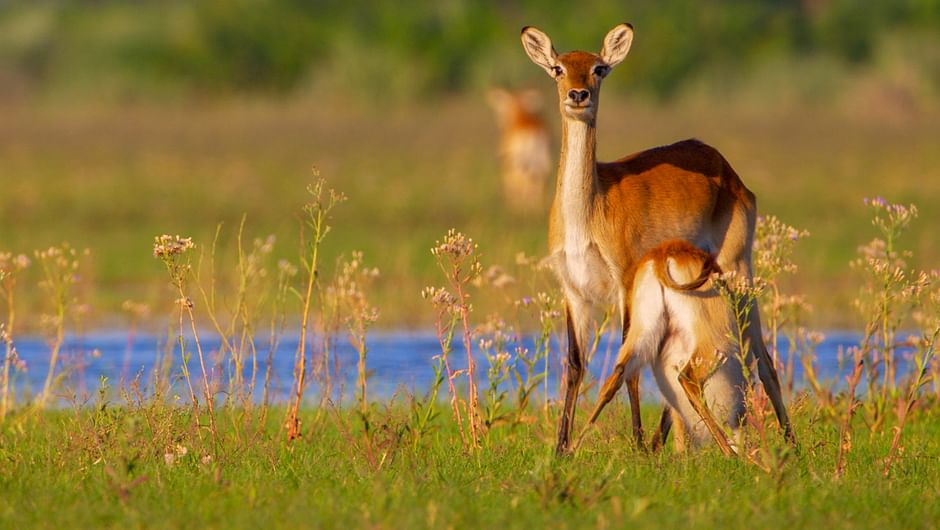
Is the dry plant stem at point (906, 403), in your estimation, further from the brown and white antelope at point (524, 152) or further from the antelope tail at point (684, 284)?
the brown and white antelope at point (524, 152)

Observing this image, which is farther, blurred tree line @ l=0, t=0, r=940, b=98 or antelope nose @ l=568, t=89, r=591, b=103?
blurred tree line @ l=0, t=0, r=940, b=98

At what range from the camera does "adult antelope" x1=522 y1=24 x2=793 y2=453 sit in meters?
7.23

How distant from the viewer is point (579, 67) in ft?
24.2

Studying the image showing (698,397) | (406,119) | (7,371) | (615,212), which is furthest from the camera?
(406,119)

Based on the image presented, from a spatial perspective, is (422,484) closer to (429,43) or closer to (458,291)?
(458,291)

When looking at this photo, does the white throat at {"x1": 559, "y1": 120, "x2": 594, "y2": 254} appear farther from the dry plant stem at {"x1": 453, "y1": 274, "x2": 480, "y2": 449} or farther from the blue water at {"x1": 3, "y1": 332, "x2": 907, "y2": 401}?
the blue water at {"x1": 3, "y1": 332, "x2": 907, "y2": 401}

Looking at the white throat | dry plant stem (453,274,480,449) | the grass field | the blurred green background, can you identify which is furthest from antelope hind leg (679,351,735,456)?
the blurred green background

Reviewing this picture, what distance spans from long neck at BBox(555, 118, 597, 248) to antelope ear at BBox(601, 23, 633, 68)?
454 mm

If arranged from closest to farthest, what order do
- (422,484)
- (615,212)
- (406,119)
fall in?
(422,484) → (615,212) → (406,119)

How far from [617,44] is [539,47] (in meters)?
0.35

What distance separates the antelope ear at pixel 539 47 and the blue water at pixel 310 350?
7.42 ft

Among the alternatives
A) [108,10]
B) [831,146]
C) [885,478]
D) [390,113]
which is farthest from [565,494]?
[108,10]

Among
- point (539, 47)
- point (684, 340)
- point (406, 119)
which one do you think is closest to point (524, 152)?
point (406, 119)

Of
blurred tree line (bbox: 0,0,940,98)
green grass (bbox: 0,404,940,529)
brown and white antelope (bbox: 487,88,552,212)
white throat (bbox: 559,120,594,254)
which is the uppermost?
blurred tree line (bbox: 0,0,940,98)
